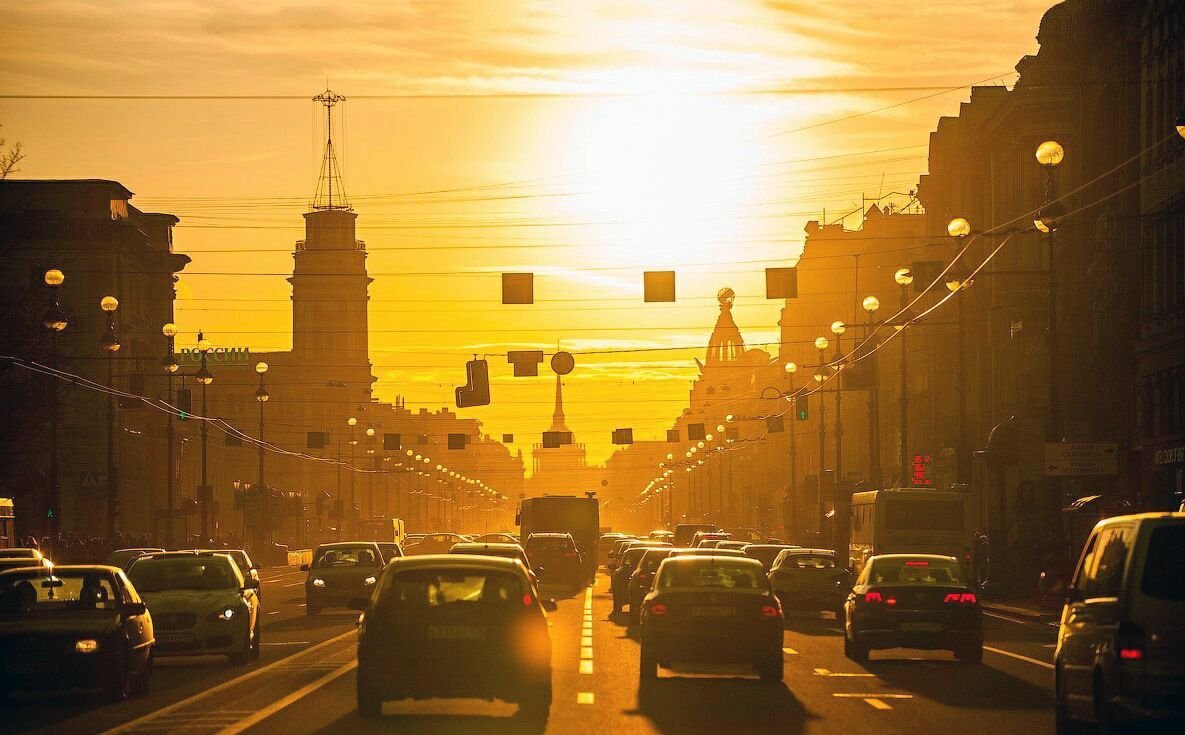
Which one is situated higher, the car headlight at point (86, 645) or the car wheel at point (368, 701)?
the car headlight at point (86, 645)

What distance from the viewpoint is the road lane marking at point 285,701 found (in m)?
17.9

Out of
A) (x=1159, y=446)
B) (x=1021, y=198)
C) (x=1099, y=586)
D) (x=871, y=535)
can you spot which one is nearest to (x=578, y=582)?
(x=871, y=535)

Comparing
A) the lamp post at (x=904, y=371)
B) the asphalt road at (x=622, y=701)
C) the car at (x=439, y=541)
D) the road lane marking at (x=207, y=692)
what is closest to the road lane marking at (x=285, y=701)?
the asphalt road at (x=622, y=701)

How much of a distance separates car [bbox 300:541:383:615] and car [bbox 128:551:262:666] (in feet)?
44.4

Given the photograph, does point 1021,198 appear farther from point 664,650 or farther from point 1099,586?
point 1099,586

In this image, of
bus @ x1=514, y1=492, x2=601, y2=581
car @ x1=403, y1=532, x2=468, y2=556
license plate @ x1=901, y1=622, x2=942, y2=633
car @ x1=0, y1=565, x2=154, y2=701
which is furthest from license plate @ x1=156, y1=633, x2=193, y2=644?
car @ x1=403, y1=532, x2=468, y2=556

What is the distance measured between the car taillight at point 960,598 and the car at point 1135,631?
1140cm

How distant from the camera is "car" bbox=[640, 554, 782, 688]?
23578mm

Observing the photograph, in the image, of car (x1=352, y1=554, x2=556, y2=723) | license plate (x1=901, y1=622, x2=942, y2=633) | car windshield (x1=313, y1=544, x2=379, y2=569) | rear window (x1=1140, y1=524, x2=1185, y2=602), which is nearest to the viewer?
rear window (x1=1140, y1=524, x2=1185, y2=602)

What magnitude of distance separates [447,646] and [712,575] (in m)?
7.13

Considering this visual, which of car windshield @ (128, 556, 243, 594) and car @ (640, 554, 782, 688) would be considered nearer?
car @ (640, 554, 782, 688)

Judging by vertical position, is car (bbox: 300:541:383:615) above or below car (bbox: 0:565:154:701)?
below

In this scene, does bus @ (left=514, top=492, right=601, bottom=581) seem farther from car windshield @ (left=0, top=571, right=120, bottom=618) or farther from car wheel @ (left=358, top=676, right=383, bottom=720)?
car wheel @ (left=358, top=676, right=383, bottom=720)

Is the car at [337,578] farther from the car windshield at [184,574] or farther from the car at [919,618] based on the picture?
the car at [919,618]
